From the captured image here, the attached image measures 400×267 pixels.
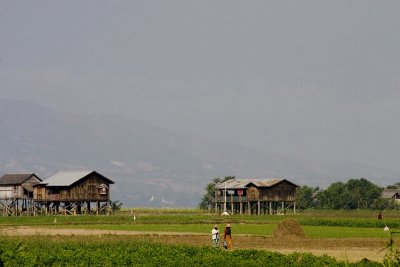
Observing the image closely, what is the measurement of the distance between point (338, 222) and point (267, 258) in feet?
201

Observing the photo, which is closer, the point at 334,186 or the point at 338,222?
the point at 338,222

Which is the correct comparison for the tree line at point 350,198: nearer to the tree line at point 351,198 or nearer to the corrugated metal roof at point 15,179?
the tree line at point 351,198

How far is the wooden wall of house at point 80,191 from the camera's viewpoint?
13188 centimetres

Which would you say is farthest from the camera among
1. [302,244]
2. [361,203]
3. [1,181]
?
[361,203]

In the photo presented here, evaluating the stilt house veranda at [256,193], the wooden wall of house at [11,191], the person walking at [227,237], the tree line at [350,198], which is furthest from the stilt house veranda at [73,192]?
the person walking at [227,237]

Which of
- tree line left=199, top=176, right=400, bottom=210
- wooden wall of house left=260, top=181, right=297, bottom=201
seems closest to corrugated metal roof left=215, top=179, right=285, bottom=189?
wooden wall of house left=260, top=181, right=297, bottom=201

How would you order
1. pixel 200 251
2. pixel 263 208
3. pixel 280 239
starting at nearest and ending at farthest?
pixel 200 251, pixel 280 239, pixel 263 208

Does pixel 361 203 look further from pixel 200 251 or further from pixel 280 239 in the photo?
pixel 200 251

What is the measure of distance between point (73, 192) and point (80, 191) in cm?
128

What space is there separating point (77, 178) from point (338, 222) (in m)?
50.7

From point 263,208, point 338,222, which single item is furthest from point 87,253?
point 263,208

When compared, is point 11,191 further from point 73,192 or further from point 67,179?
point 73,192

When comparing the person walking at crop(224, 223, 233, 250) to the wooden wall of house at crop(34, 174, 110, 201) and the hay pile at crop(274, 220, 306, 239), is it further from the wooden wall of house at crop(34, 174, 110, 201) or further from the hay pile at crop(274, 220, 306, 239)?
the wooden wall of house at crop(34, 174, 110, 201)

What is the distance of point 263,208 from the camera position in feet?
529
